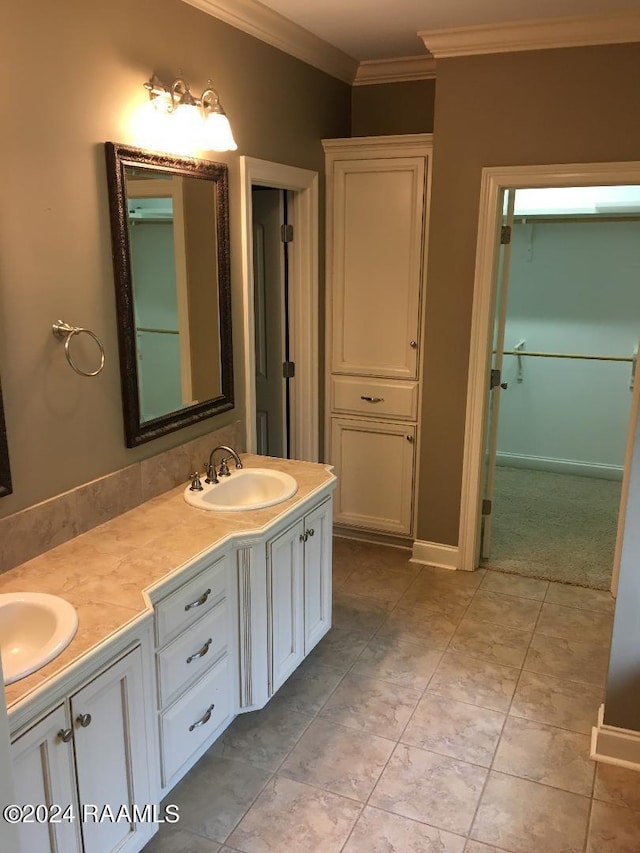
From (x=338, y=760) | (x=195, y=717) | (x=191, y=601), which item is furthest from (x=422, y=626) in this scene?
(x=191, y=601)

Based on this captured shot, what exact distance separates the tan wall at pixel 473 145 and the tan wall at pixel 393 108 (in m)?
0.49

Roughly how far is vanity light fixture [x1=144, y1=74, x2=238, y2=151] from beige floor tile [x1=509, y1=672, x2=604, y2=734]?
232 centimetres

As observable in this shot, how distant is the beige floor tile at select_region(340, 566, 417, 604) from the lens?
11.4 feet

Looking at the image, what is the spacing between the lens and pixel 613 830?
2080 millimetres

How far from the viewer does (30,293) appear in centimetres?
198

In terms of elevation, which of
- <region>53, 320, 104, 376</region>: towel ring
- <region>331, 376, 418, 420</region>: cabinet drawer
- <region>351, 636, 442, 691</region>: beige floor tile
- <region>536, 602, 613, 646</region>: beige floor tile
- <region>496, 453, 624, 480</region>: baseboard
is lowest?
<region>351, 636, 442, 691</region>: beige floor tile

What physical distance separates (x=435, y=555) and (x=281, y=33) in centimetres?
261

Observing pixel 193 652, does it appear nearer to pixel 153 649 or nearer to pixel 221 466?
pixel 153 649

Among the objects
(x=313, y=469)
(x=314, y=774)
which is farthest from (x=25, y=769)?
(x=313, y=469)

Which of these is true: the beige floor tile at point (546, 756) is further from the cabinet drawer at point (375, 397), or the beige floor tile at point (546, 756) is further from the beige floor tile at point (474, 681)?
the cabinet drawer at point (375, 397)

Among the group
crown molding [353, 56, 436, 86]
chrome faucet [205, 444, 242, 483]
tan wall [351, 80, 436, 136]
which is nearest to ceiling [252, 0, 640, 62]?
crown molding [353, 56, 436, 86]

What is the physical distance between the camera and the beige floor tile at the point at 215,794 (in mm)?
2090

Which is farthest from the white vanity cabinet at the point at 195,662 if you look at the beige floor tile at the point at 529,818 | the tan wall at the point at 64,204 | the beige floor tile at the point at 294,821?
the beige floor tile at the point at 529,818

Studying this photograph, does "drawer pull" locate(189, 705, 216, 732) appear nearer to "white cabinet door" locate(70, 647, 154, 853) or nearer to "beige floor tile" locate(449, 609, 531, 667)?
"white cabinet door" locate(70, 647, 154, 853)
